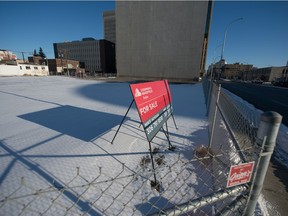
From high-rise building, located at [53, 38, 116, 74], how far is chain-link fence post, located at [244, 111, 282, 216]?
3177 inches

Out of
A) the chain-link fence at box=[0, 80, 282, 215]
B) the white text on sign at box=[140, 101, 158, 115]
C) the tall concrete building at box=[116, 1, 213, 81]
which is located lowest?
the chain-link fence at box=[0, 80, 282, 215]

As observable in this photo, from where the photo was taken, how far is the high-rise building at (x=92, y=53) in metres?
75.3

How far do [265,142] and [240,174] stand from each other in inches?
12.2

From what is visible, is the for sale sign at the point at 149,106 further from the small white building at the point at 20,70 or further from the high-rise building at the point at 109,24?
the high-rise building at the point at 109,24

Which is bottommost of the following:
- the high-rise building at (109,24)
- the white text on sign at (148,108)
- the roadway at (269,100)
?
the roadway at (269,100)

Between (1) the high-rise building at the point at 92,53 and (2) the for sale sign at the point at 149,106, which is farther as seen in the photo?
(1) the high-rise building at the point at 92,53

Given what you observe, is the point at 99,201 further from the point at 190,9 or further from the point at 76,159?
the point at 190,9

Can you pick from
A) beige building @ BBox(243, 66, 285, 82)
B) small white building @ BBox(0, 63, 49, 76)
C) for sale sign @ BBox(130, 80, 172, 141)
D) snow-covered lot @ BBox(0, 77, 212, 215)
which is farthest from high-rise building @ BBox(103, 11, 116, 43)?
for sale sign @ BBox(130, 80, 172, 141)

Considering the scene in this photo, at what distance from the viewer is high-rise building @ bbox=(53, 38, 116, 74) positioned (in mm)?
75312

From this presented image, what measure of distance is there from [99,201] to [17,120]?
509cm

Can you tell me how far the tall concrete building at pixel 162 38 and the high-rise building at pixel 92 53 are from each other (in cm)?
3502

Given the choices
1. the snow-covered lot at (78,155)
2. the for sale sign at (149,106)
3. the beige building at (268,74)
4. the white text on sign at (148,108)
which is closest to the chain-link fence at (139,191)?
the snow-covered lot at (78,155)

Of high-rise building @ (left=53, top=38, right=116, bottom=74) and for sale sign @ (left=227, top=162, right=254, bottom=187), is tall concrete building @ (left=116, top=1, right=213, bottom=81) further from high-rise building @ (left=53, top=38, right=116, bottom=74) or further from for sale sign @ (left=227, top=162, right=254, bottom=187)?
for sale sign @ (left=227, top=162, right=254, bottom=187)

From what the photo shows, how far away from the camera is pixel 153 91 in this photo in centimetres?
318
